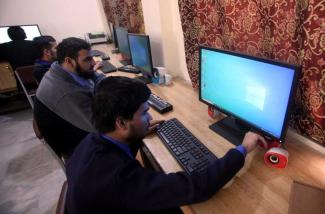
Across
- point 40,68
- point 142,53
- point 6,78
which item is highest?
point 142,53

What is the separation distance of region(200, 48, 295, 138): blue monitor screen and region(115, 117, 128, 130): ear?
53 centimetres

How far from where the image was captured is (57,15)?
3.83 m

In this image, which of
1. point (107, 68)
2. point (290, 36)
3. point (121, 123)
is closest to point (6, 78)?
point (107, 68)

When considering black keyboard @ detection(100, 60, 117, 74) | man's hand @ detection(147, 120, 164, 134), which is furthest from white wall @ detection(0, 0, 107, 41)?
man's hand @ detection(147, 120, 164, 134)

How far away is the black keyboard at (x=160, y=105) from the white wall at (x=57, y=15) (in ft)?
10.1

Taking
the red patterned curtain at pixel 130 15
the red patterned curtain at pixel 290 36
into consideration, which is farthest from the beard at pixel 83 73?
the red patterned curtain at pixel 290 36

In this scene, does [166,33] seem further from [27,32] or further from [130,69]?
[27,32]

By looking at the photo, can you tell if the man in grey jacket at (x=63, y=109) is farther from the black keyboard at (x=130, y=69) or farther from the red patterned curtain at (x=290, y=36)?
the red patterned curtain at (x=290, y=36)

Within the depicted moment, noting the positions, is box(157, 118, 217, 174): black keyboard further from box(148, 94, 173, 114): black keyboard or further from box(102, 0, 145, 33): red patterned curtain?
box(102, 0, 145, 33): red patterned curtain

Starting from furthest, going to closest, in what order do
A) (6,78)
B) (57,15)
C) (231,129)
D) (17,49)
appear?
(57,15) → (6,78) → (17,49) → (231,129)

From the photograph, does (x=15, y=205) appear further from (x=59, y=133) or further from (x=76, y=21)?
(x=76, y=21)

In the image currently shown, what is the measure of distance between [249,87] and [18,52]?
333 cm

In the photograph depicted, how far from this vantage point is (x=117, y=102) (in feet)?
2.42

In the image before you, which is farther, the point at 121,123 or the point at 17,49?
the point at 17,49
